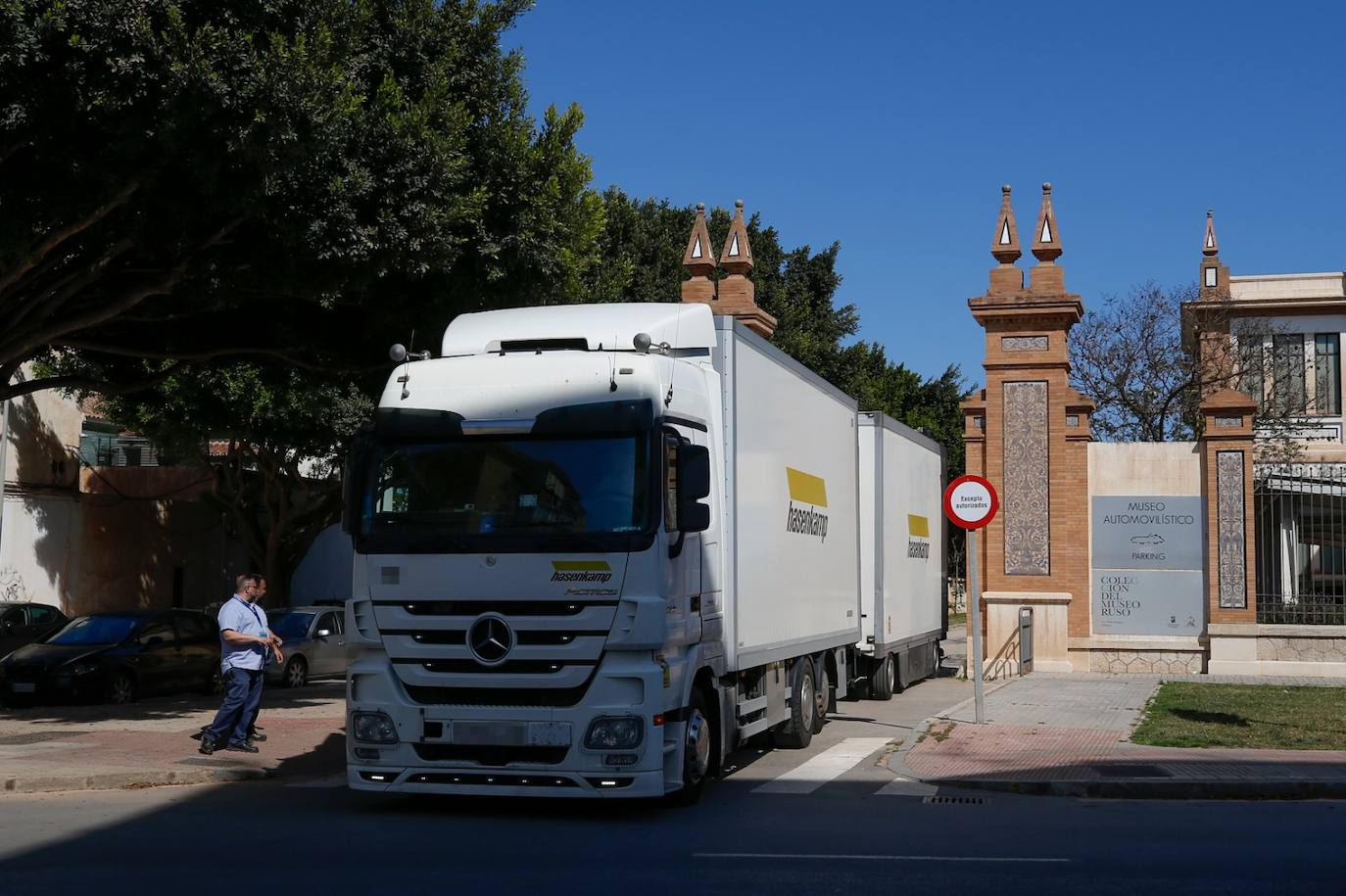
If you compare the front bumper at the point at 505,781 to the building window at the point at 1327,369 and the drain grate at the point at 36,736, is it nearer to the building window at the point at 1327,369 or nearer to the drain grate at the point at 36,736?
the drain grate at the point at 36,736

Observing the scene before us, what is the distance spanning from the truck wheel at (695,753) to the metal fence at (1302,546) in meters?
15.3

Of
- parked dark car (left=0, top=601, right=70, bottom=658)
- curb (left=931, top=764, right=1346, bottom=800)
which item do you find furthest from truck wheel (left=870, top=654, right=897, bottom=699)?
parked dark car (left=0, top=601, right=70, bottom=658)

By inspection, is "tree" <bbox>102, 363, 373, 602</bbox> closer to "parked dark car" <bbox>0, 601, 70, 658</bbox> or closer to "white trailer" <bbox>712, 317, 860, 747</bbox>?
"parked dark car" <bbox>0, 601, 70, 658</bbox>

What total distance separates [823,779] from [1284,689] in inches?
429

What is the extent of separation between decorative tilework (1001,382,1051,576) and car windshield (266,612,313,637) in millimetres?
13070

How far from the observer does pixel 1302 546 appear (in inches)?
915

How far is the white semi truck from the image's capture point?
31.7 ft

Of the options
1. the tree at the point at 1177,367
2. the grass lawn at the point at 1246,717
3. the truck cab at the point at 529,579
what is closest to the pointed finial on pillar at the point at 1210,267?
the tree at the point at 1177,367

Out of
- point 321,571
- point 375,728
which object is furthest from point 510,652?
point 321,571

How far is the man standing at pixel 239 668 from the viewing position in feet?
44.3

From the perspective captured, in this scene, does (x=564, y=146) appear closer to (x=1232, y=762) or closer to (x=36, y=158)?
(x=36, y=158)

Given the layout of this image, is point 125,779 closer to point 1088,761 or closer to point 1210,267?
point 1088,761

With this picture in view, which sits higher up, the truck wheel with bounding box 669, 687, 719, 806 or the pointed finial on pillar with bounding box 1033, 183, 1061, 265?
the pointed finial on pillar with bounding box 1033, 183, 1061, 265

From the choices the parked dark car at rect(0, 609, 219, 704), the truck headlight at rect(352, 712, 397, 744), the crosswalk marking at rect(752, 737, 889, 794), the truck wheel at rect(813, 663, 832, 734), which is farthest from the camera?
the parked dark car at rect(0, 609, 219, 704)
